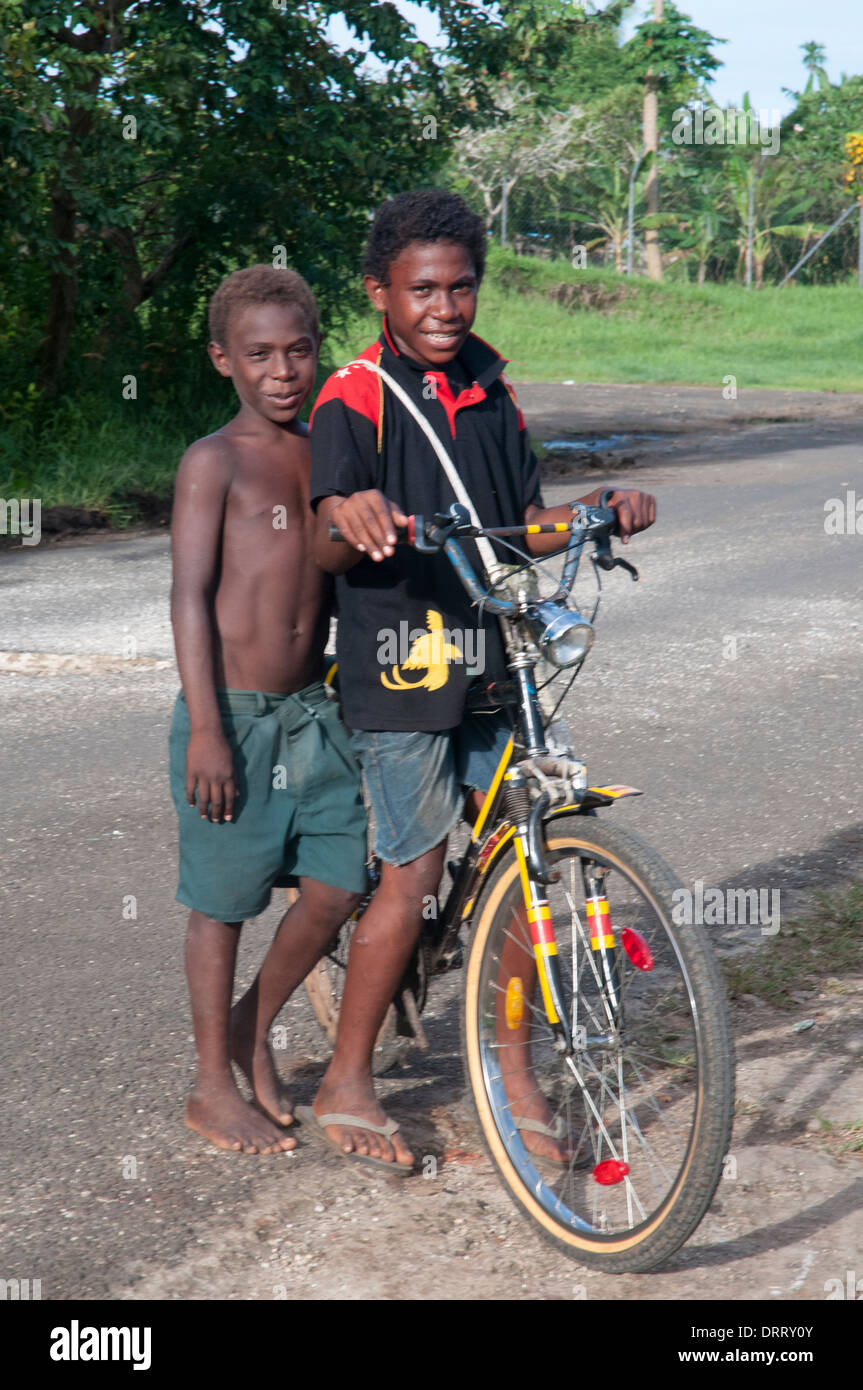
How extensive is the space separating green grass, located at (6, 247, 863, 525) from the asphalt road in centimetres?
153

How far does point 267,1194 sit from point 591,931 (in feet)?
2.67

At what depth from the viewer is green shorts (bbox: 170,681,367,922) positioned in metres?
2.94

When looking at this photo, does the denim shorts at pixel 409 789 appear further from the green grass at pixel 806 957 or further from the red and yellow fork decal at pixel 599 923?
the green grass at pixel 806 957

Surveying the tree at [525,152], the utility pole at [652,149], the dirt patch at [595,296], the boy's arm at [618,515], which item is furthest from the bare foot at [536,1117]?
the utility pole at [652,149]

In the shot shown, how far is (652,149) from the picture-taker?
36031 millimetres

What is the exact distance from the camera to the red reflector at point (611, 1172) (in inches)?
104

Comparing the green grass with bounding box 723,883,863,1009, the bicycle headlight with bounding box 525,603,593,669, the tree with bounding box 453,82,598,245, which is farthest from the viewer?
the tree with bounding box 453,82,598,245

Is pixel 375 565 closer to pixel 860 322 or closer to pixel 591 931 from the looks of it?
→ pixel 591 931

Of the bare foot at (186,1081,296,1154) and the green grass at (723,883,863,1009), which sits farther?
the green grass at (723,883,863,1009)

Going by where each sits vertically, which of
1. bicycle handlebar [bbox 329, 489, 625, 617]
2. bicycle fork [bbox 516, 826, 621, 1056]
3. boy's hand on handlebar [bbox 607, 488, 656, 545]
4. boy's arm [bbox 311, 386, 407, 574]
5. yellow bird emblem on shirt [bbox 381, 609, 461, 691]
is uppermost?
boy's arm [bbox 311, 386, 407, 574]

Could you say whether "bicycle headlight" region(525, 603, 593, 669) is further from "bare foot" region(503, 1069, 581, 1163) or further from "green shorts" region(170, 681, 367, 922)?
"bare foot" region(503, 1069, 581, 1163)

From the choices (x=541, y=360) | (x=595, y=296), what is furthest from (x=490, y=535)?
(x=595, y=296)

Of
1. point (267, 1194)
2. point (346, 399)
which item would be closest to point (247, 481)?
point (346, 399)

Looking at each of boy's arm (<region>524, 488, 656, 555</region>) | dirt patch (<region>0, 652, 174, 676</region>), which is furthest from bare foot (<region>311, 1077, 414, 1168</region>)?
dirt patch (<region>0, 652, 174, 676</region>)
